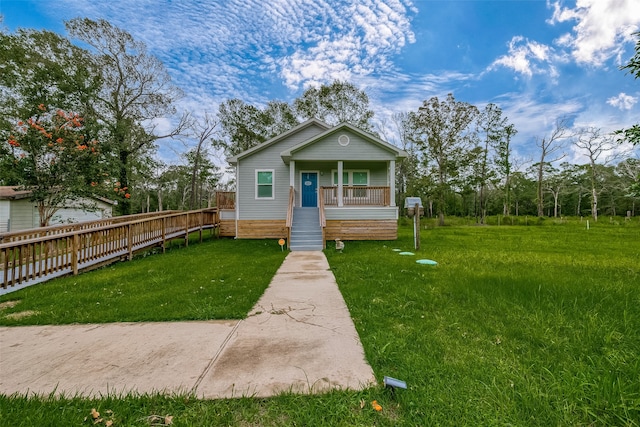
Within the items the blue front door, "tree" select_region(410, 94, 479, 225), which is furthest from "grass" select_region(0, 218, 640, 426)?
"tree" select_region(410, 94, 479, 225)

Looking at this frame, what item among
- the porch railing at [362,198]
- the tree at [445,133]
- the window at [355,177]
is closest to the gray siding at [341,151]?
the porch railing at [362,198]

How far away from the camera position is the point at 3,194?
13.4m

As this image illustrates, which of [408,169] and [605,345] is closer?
[605,345]

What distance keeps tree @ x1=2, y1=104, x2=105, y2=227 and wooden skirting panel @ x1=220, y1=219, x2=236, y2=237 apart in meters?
5.07

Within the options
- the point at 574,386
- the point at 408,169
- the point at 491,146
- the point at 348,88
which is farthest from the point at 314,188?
the point at 491,146

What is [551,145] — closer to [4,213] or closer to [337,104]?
[337,104]

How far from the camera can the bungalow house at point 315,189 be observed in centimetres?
1124

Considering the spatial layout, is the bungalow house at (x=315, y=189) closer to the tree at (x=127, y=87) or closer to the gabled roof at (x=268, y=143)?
the gabled roof at (x=268, y=143)

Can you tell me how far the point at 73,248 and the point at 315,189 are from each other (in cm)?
963

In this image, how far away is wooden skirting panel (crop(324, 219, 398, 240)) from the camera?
Answer: 11.2 m

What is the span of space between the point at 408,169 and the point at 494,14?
18390mm

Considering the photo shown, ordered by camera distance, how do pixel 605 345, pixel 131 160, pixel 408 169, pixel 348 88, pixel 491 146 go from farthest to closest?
pixel 408 169 < pixel 491 146 < pixel 348 88 < pixel 131 160 < pixel 605 345

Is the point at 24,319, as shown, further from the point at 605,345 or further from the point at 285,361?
the point at 605,345

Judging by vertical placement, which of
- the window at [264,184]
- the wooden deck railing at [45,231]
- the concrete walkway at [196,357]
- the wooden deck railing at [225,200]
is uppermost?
the window at [264,184]
